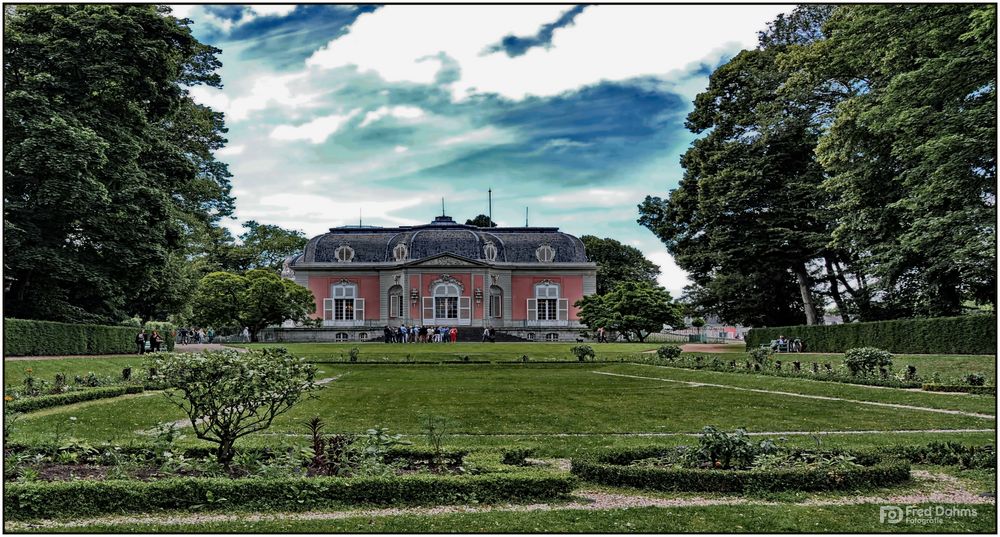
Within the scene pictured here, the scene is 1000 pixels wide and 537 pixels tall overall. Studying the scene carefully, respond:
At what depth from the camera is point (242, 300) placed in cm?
4909

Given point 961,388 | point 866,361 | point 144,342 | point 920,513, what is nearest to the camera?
point 920,513

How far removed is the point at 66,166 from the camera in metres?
22.2

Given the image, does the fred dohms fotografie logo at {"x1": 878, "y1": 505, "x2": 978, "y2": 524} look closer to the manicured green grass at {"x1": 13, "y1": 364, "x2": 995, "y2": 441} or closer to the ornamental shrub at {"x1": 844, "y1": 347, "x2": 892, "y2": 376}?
the manicured green grass at {"x1": 13, "y1": 364, "x2": 995, "y2": 441}

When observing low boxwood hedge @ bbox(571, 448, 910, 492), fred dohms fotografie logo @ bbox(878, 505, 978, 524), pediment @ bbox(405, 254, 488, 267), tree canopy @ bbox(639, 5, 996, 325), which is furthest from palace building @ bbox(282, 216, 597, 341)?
fred dohms fotografie logo @ bbox(878, 505, 978, 524)

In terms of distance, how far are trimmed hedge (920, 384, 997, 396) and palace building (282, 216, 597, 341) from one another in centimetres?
4118

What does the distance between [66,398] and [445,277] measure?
44.4 metres

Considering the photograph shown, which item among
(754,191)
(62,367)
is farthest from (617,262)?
(62,367)

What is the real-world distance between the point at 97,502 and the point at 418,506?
98.4 inches

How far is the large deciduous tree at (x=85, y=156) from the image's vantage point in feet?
74.3

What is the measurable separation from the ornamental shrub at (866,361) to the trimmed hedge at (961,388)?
244 centimetres

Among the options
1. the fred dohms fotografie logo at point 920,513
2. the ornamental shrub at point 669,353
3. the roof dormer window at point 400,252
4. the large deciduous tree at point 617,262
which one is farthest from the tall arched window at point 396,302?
the fred dohms fotografie logo at point 920,513

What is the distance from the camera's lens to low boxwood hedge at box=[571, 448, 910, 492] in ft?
23.1

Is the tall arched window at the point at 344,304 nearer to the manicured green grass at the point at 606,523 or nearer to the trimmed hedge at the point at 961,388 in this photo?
the trimmed hedge at the point at 961,388

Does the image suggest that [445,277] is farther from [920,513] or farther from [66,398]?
[920,513]
